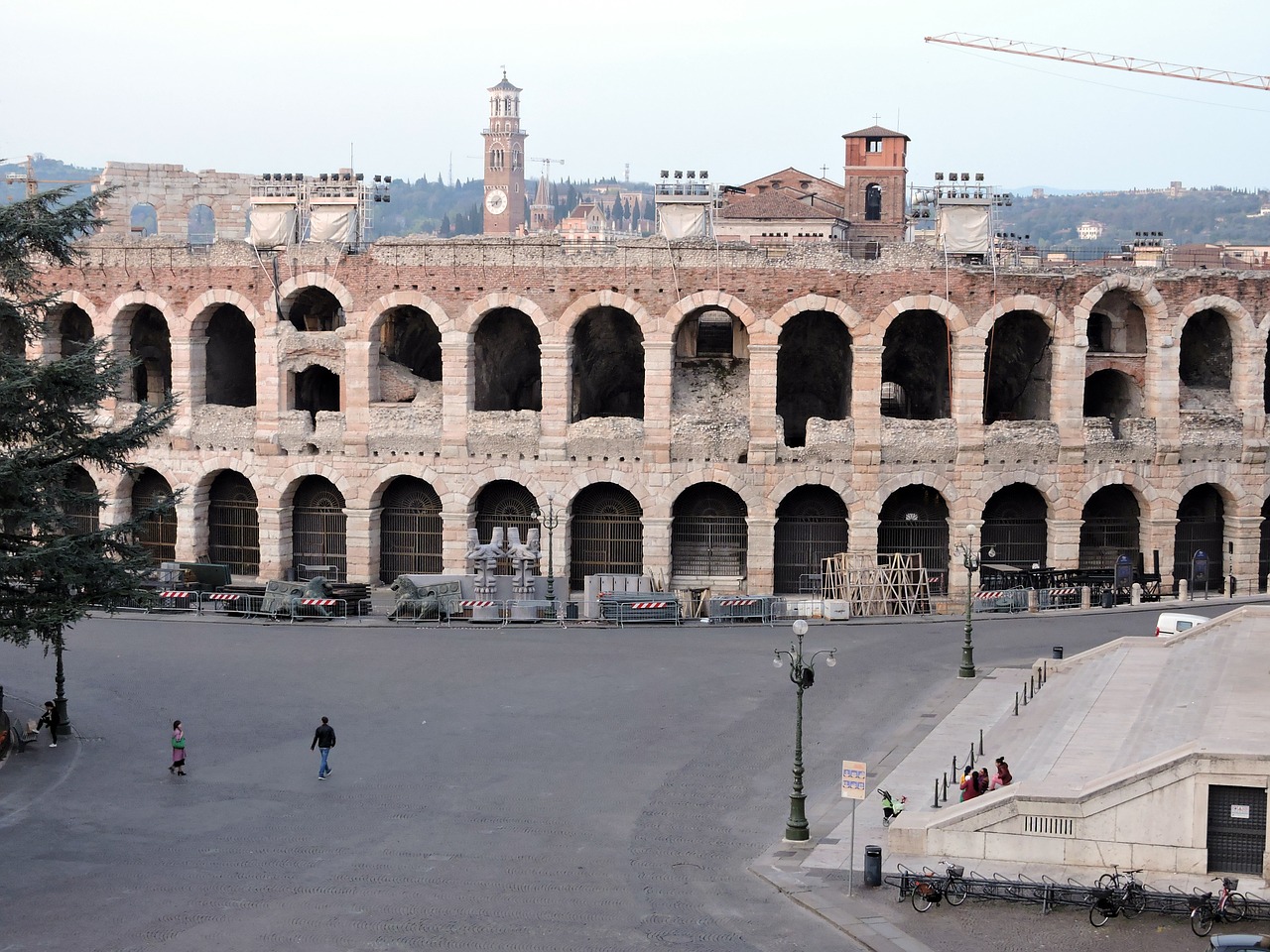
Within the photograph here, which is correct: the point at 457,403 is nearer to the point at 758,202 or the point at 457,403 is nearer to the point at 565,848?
the point at 565,848

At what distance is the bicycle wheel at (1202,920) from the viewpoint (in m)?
24.6

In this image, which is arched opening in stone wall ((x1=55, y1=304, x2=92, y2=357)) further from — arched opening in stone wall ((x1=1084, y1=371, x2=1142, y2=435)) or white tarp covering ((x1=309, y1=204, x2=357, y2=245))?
arched opening in stone wall ((x1=1084, y1=371, x2=1142, y2=435))

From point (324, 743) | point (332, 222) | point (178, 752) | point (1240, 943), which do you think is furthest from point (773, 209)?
point (1240, 943)

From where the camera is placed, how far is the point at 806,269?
51000 millimetres

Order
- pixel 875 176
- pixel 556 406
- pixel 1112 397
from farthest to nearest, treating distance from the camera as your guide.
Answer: pixel 875 176 < pixel 1112 397 < pixel 556 406

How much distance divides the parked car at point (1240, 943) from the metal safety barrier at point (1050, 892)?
3053mm

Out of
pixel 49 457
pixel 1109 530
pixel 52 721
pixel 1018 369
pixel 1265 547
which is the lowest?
pixel 52 721

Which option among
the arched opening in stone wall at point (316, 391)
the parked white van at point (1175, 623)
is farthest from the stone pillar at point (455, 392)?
the parked white van at point (1175, 623)

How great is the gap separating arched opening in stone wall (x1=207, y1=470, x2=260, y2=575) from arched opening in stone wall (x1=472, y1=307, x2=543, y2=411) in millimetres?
8935

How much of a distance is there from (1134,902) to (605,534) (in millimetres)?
29196

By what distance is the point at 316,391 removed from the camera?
5666 centimetres

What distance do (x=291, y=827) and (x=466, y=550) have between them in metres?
23.4

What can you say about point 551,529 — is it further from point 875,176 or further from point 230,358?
point 875,176

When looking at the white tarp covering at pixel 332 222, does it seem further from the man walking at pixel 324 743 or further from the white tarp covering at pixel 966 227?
the man walking at pixel 324 743
